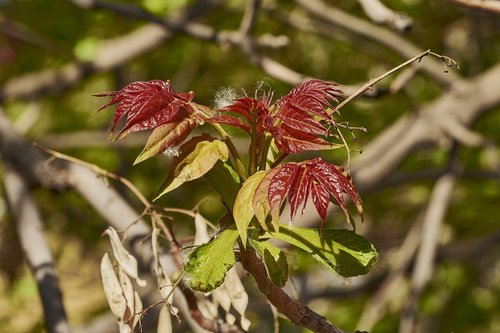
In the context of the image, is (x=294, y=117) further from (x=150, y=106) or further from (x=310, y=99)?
(x=150, y=106)

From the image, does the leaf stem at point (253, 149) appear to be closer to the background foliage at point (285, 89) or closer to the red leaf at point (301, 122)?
the red leaf at point (301, 122)

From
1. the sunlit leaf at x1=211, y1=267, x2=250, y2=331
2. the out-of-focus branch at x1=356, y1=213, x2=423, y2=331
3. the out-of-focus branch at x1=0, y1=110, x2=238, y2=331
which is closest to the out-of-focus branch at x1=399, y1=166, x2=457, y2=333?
the out-of-focus branch at x1=356, y1=213, x2=423, y2=331

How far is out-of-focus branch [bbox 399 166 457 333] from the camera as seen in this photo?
3.04 meters

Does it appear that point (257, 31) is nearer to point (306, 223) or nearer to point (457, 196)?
point (457, 196)

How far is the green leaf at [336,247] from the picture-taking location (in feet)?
3.90

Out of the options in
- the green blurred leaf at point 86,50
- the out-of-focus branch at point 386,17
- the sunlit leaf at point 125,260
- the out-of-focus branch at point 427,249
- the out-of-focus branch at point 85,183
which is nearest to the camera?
the sunlit leaf at point 125,260

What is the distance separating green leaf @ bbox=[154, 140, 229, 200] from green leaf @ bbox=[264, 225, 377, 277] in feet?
0.41

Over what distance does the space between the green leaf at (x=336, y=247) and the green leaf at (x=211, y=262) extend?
0.19ft

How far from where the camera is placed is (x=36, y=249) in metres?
2.36

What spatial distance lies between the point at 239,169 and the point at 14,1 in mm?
3559

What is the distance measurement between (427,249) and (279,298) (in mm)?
2047

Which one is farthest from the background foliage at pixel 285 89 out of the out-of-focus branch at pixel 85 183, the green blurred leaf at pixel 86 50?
the out-of-focus branch at pixel 85 183

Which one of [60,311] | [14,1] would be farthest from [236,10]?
[60,311]

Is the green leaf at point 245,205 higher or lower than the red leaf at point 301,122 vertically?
lower
